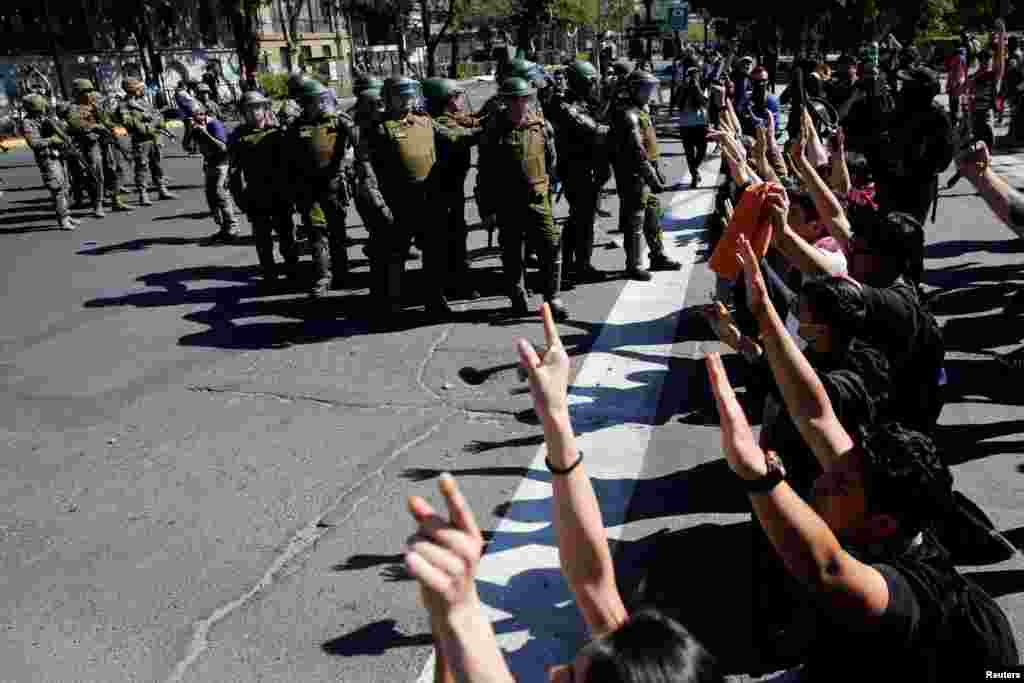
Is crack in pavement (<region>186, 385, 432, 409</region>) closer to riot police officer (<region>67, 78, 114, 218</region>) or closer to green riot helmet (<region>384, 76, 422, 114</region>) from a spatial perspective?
green riot helmet (<region>384, 76, 422, 114</region>)

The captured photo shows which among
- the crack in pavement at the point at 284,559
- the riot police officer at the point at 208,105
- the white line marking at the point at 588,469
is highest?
the riot police officer at the point at 208,105

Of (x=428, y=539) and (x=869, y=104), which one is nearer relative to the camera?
(x=428, y=539)

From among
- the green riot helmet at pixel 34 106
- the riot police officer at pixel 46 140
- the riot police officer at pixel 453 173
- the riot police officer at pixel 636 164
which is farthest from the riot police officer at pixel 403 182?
the green riot helmet at pixel 34 106

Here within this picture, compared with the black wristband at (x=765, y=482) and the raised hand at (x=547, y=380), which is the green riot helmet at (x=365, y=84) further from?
the black wristband at (x=765, y=482)

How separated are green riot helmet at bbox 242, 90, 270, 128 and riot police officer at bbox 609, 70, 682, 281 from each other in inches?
146

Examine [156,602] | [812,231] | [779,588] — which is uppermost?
[812,231]

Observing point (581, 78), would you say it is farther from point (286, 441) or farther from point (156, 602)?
point (156, 602)

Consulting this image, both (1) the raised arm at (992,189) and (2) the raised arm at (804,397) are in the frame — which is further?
(1) the raised arm at (992,189)

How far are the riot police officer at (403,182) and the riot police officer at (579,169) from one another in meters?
1.19

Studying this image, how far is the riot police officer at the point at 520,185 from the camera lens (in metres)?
7.23

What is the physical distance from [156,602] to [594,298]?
5.23 metres

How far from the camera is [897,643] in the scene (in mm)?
1931

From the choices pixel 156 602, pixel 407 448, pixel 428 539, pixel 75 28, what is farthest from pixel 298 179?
pixel 75 28

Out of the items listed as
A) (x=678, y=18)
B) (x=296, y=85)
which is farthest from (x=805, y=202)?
(x=678, y=18)
